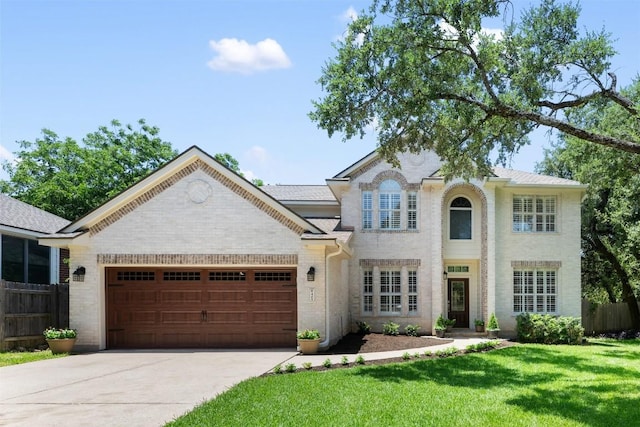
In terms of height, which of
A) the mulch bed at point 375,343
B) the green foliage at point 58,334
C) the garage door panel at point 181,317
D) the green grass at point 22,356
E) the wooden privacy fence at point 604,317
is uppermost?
the garage door panel at point 181,317

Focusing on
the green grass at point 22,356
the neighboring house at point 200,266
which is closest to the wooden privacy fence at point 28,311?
the green grass at point 22,356

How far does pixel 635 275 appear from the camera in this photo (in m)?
27.2

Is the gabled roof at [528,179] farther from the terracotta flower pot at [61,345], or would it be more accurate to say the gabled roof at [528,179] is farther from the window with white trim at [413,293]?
the terracotta flower pot at [61,345]

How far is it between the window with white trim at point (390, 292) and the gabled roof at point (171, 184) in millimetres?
6076

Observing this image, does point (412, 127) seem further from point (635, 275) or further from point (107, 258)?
point (635, 275)

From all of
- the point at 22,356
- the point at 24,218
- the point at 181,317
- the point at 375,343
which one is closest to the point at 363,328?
the point at 375,343

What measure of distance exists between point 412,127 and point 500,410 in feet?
23.9

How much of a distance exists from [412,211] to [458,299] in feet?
12.9

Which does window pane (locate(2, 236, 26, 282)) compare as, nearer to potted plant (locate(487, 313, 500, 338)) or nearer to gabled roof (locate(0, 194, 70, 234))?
gabled roof (locate(0, 194, 70, 234))

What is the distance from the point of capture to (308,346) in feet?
49.6

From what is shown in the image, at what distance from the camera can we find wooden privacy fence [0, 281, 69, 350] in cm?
1596

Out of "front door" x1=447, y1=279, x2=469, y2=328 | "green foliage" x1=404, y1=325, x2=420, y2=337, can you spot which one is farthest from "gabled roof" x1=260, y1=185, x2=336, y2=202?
"green foliage" x1=404, y1=325, x2=420, y2=337

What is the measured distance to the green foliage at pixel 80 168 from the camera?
113 ft

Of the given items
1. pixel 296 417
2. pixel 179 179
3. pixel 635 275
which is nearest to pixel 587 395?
pixel 296 417
